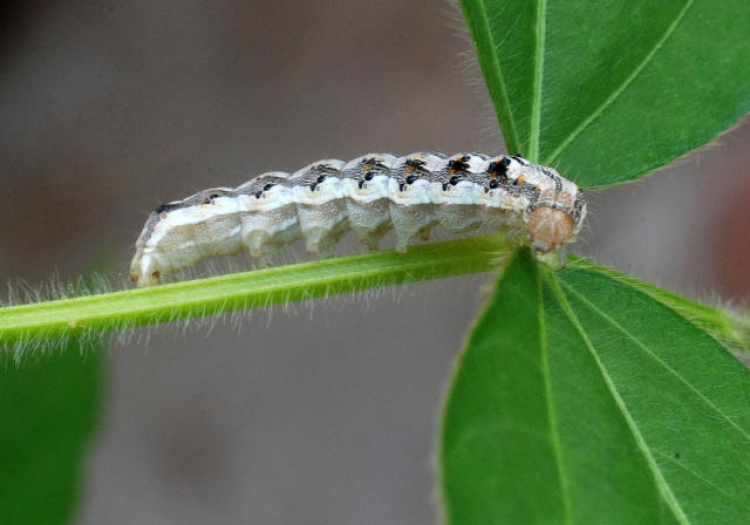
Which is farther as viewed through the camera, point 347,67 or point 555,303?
point 347,67

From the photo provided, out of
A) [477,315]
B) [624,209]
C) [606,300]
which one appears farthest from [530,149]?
[624,209]

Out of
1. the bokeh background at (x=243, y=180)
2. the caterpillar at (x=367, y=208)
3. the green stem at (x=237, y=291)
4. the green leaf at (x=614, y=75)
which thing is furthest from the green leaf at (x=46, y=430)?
the bokeh background at (x=243, y=180)

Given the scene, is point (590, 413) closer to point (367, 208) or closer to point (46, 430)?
point (367, 208)

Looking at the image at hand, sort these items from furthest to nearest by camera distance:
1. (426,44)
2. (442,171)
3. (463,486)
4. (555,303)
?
(426,44) → (442,171) → (555,303) → (463,486)

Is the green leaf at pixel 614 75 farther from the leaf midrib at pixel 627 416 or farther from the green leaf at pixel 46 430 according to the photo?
the green leaf at pixel 46 430

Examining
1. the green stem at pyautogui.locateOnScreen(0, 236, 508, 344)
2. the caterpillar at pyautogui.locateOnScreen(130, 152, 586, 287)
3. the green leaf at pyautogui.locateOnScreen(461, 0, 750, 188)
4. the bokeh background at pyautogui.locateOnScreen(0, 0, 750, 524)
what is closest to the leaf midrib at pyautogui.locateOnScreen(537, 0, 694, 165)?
the green leaf at pyautogui.locateOnScreen(461, 0, 750, 188)

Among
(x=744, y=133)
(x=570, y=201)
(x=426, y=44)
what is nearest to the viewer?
(x=570, y=201)

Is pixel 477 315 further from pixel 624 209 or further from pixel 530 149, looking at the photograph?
pixel 624 209
